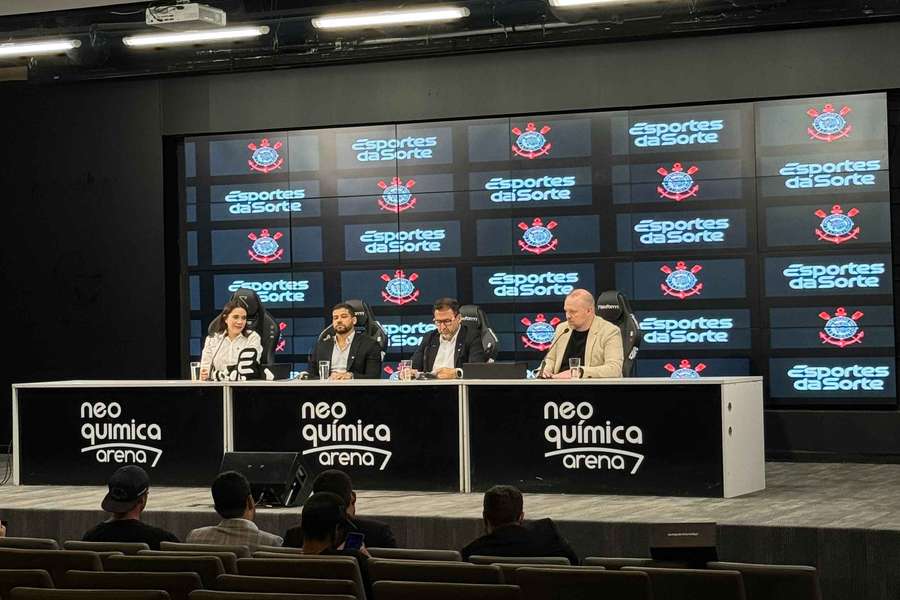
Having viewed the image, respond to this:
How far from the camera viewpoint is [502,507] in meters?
5.08

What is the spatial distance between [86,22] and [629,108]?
176 inches

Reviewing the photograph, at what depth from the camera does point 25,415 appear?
947 cm

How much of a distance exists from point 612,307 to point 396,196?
9.49ft

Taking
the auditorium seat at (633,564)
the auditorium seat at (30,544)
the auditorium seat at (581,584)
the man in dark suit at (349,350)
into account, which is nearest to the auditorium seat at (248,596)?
the auditorium seat at (581,584)

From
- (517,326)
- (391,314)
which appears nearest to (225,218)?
(391,314)

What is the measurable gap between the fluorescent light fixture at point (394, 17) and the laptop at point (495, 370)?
10.9 feet

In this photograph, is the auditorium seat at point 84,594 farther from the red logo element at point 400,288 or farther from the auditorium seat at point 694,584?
the red logo element at point 400,288

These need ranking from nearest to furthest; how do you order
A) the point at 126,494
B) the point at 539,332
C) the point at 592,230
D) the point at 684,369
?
the point at 126,494 → the point at 684,369 → the point at 592,230 → the point at 539,332

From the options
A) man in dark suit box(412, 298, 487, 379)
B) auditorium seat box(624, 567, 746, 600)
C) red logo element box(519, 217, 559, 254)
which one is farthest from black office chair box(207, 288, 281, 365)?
auditorium seat box(624, 567, 746, 600)

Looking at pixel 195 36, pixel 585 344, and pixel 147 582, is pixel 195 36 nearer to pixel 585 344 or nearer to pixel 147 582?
pixel 585 344

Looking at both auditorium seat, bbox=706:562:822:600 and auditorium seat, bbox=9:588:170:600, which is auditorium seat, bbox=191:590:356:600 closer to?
auditorium seat, bbox=9:588:170:600

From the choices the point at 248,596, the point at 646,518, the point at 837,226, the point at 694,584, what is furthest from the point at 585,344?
the point at 248,596

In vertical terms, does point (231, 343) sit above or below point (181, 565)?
above

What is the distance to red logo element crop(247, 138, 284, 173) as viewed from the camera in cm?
1239
